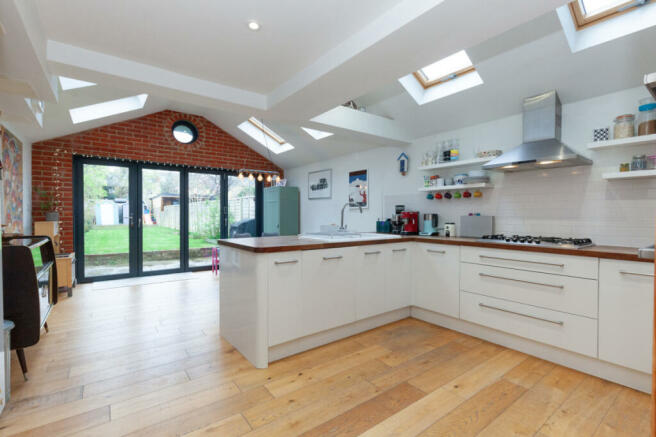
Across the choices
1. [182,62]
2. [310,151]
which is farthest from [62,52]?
[310,151]

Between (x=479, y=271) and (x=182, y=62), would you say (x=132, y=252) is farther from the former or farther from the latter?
(x=479, y=271)

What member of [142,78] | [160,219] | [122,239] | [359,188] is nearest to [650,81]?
[142,78]

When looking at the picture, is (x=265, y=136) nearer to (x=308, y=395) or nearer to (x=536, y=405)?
(x=308, y=395)

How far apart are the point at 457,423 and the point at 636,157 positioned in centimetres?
236

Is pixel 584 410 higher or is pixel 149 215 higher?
pixel 149 215

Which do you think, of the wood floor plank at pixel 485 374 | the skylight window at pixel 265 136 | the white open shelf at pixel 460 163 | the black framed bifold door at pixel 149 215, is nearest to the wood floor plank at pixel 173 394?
the wood floor plank at pixel 485 374

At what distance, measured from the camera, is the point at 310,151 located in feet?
18.6

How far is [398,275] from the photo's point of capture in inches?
126

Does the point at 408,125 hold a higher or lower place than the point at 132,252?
higher

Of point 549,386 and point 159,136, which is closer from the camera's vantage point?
point 549,386

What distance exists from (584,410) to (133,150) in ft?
20.7

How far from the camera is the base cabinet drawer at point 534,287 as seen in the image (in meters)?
2.20

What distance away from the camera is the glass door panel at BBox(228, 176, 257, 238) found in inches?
254

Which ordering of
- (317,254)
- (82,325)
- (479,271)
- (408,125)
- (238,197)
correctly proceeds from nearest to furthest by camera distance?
(317,254) → (479,271) → (82,325) → (408,125) → (238,197)
